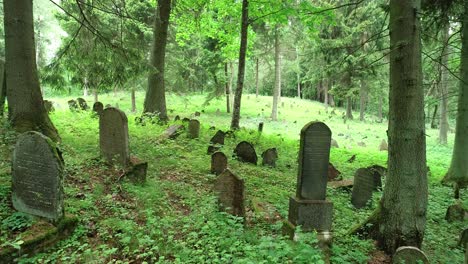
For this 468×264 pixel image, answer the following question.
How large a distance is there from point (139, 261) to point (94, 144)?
5.20 metres

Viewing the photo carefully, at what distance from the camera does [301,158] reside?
543cm

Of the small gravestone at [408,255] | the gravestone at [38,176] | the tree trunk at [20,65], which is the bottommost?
the small gravestone at [408,255]

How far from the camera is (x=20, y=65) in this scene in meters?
7.10

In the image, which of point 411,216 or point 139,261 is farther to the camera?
point 411,216

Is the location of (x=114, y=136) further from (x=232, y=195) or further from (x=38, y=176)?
(x=232, y=195)

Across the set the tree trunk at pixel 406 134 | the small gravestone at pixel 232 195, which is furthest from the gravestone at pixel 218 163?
the tree trunk at pixel 406 134

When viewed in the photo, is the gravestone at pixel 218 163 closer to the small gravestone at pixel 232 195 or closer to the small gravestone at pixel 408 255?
the small gravestone at pixel 232 195

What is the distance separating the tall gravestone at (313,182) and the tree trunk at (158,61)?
9002 mm

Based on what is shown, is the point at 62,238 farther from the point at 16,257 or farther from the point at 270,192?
the point at 270,192

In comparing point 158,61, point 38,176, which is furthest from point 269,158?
point 38,176

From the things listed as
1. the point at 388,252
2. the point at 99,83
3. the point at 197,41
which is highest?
the point at 197,41

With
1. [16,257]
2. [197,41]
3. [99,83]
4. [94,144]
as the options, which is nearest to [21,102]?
[94,144]

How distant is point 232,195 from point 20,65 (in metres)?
5.34

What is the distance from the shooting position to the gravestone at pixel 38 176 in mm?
4414
